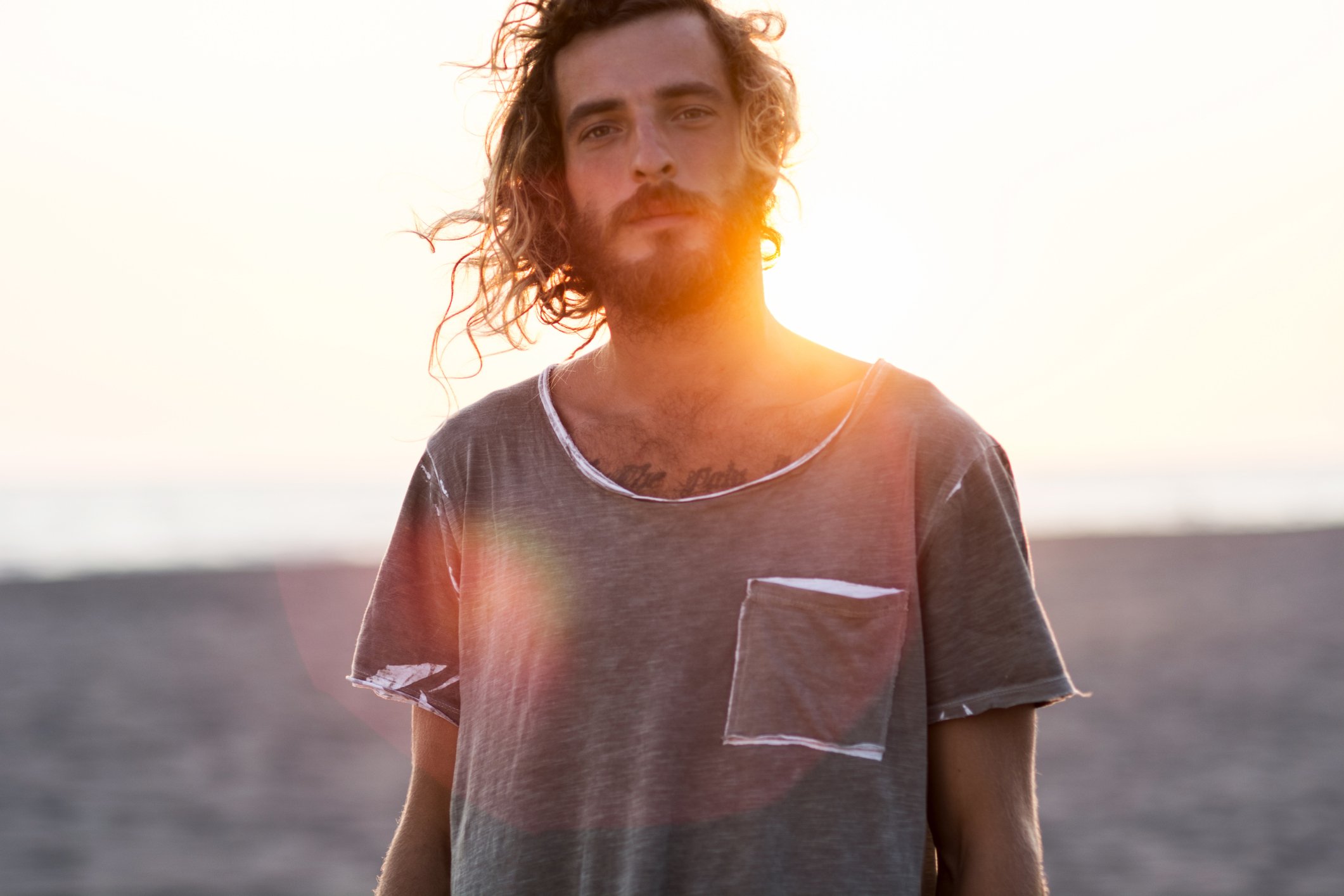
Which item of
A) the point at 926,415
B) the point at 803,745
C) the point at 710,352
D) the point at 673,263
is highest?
the point at 673,263

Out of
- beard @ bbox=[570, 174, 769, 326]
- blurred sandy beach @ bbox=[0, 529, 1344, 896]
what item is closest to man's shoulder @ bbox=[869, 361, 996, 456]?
beard @ bbox=[570, 174, 769, 326]

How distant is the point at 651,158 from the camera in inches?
96.2

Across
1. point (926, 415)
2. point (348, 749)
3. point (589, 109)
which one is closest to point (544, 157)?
point (589, 109)

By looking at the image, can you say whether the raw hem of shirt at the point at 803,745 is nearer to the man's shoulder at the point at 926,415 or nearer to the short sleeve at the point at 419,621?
the man's shoulder at the point at 926,415

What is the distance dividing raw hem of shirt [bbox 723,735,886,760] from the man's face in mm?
843

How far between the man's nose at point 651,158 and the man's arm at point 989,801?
1.15m

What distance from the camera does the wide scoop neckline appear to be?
223cm

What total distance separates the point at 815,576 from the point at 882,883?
20.1 inches

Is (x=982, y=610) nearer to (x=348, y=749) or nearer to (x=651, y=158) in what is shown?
(x=651, y=158)

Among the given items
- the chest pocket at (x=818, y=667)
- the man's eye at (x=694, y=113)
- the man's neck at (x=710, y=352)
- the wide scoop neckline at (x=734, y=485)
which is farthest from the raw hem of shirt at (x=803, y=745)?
the man's eye at (x=694, y=113)

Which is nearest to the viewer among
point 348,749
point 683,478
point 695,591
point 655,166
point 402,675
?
point 695,591

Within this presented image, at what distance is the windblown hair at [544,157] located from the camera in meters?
2.75

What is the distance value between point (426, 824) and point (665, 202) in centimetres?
133

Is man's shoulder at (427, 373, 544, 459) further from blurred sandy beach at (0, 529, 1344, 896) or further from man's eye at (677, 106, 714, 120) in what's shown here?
blurred sandy beach at (0, 529, 1344, 896)
